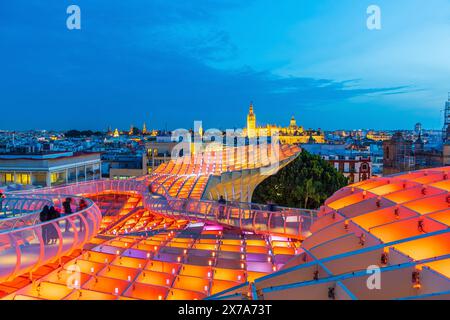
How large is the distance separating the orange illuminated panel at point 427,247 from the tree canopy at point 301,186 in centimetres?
2566

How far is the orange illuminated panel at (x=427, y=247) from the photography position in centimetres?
534

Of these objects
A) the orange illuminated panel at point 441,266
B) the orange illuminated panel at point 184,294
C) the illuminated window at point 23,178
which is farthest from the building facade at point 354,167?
the orange illuminated panel at point 441,266

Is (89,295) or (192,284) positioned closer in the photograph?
(89,295)

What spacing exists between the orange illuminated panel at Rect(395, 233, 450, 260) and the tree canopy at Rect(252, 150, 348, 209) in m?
25.7

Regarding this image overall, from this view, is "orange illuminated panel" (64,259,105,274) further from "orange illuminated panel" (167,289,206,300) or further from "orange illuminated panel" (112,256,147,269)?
"orange illuminated panel" (167,289,206,300)

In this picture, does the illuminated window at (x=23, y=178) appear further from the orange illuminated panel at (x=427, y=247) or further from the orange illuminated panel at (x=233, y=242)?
the orange illuminated panel at (x=427, y=247)

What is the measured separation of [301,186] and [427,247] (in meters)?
28.1

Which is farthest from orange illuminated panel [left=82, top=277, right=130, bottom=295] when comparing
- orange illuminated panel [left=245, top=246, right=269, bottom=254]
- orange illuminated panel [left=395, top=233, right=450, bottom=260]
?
orange illuminated panel [left=395, top=233, right=450, bottom=260]

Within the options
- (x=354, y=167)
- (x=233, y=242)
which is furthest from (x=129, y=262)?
(x=354, y=167)

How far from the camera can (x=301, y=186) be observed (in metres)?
33.3

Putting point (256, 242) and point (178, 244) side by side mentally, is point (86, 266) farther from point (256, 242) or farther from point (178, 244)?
point (256, 242)

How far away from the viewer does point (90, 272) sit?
9.34 metres

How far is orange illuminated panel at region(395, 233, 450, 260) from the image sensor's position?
210 inches
